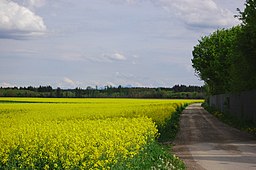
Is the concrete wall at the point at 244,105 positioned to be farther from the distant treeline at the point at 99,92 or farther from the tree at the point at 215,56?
the distant treeline at the point at 99,92

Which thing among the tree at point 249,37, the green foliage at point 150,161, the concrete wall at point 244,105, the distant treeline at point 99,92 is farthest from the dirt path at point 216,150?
the distant treeline at point 99,92

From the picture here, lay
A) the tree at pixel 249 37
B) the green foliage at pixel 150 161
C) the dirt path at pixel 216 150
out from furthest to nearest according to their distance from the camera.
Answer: the tree at pixel 249 37, the dirt path at pixel 216 150, the green foliage at pixel 150 161

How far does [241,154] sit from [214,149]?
2.12 meters

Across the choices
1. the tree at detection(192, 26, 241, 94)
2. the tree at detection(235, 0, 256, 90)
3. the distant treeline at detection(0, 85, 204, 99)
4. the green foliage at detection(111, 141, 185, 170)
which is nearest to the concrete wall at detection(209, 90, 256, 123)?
the tree at detection(235, 0, 256, 90)

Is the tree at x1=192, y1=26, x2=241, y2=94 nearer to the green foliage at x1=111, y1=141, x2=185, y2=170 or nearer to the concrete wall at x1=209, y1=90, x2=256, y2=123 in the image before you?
the concrete wall at x1=209, y1=90, x2=256, y2=123

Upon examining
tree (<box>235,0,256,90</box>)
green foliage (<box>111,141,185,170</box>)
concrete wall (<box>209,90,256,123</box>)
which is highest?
tree (<box>235,0,256,90</box>)

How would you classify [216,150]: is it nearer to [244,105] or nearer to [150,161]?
[150,161]

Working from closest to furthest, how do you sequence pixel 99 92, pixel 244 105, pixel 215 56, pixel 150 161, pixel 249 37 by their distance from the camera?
1. pixel 150 161
2. pixel 249 37
3. pixel 244 105
4. pixel 215 56
5. pixel 99 92

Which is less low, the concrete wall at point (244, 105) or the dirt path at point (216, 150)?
the concrete wall at point (244, 105)

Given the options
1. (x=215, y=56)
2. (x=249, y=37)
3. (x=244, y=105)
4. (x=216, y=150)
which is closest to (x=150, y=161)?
(x=216, y=150)

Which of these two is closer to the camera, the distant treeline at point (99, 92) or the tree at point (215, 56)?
the tree at point (215, 56)

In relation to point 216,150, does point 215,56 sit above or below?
above

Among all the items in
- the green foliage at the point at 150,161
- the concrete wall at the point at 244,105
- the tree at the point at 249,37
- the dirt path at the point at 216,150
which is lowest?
the dirt path at the point at 216,150

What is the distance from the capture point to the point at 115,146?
11.7 meters
